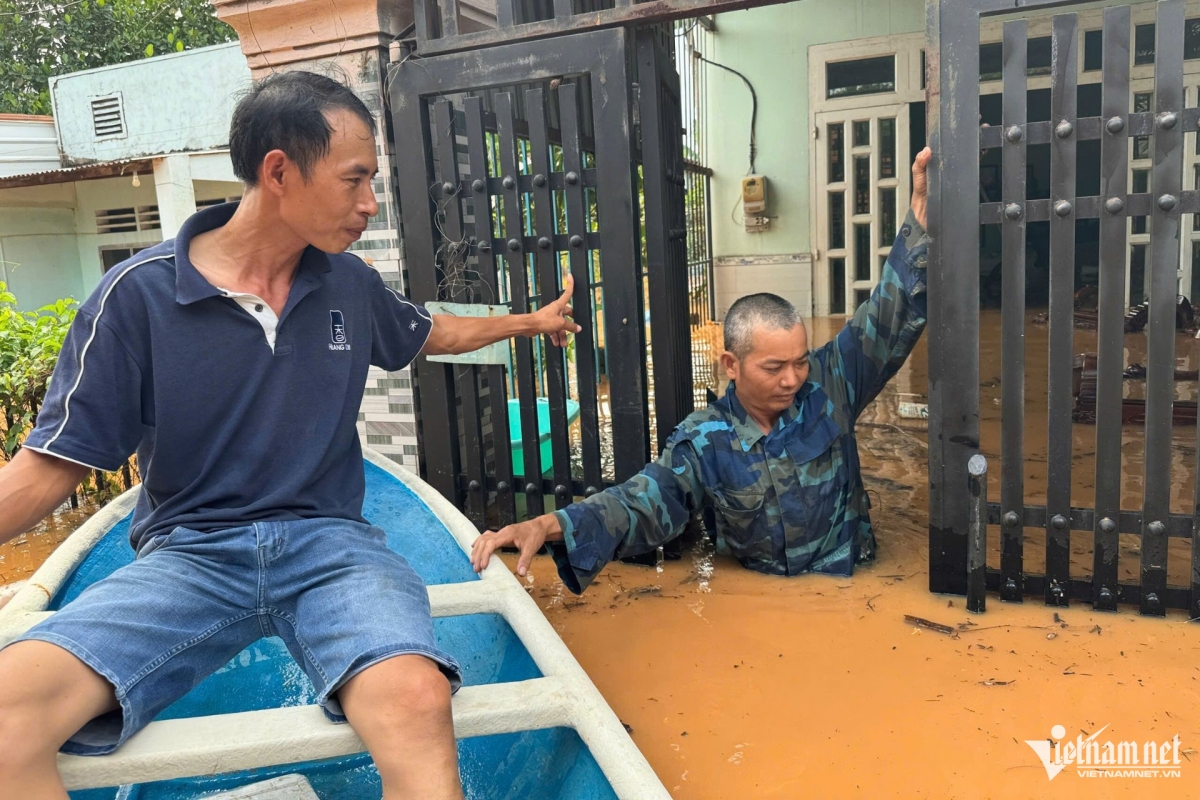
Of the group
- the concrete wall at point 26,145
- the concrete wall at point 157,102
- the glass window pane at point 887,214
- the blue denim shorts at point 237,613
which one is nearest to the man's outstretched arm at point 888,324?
the blue denim shorts at point 237,613

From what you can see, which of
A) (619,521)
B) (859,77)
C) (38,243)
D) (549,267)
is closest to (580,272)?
(549,267)

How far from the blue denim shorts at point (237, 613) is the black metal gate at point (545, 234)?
5.08 ft

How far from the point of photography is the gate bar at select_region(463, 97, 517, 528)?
3.46 meters

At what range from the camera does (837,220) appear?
9898mm

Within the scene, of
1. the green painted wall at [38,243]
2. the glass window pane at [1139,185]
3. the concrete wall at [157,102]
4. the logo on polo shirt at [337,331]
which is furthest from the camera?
the green painted wall at [38,243]

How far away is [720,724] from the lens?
2436 mm

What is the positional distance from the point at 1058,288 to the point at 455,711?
221 cm

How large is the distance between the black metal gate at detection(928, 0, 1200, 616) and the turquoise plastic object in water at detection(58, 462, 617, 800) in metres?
1.63

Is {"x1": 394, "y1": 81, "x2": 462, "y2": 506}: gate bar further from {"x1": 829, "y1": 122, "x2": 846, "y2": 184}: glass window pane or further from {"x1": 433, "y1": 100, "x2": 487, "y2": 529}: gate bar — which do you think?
{"x1": 829, "y1": 122, "x2": 846, "y2": 184}: glass window pane

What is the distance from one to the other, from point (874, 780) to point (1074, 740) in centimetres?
54

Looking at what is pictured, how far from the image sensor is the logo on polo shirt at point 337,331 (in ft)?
6.99

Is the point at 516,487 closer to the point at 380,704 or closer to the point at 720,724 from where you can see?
the point at 720,724

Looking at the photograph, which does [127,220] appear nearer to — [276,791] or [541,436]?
[541,436]

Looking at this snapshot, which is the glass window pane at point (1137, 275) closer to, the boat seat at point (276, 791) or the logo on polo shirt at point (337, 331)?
the logo on polo shirt at point (337, 331)
